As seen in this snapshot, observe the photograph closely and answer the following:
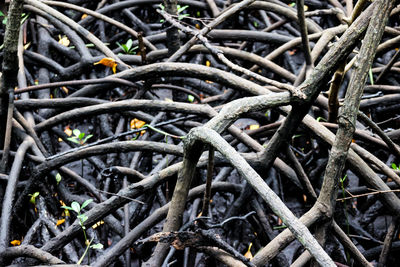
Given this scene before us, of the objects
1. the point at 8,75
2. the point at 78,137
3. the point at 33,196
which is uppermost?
the point at 8,75

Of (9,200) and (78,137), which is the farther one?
(78,137)

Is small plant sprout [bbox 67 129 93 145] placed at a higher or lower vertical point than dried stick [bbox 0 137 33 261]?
higher

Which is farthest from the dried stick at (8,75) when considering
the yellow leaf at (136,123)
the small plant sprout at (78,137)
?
the yellow leaf at (136,123)

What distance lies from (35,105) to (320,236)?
1281 millimetres

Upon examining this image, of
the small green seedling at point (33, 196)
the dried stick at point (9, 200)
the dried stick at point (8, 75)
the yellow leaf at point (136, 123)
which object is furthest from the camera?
the yellow leaf at point (136, 123)

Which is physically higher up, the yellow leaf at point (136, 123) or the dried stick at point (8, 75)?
the dried stick at point (8, 75)

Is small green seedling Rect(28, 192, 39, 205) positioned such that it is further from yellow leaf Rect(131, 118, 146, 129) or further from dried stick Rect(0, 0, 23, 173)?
yellow leaf Rect(131, 118, 146, 129)

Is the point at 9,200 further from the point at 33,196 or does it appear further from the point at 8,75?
the point at 8,75

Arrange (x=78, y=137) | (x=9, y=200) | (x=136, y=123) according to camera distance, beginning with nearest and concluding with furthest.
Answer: (x=9, y=200) < (x=78, y=137) < (x=136, y=123)

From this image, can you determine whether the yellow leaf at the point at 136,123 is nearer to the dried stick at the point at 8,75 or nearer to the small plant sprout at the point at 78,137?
the small plant sprout at the point at 78,137

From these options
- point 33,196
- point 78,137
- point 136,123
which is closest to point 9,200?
point 33,196

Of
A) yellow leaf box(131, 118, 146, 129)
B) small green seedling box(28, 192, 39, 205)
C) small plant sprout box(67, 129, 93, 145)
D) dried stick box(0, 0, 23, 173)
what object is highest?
dried stick box(0, 0, 23, 173)

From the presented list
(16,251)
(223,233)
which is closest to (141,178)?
(223,233)

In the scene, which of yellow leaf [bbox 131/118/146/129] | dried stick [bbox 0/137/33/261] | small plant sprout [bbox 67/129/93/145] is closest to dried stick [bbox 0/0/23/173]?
dried stick [bbox 0/137/33/261]
